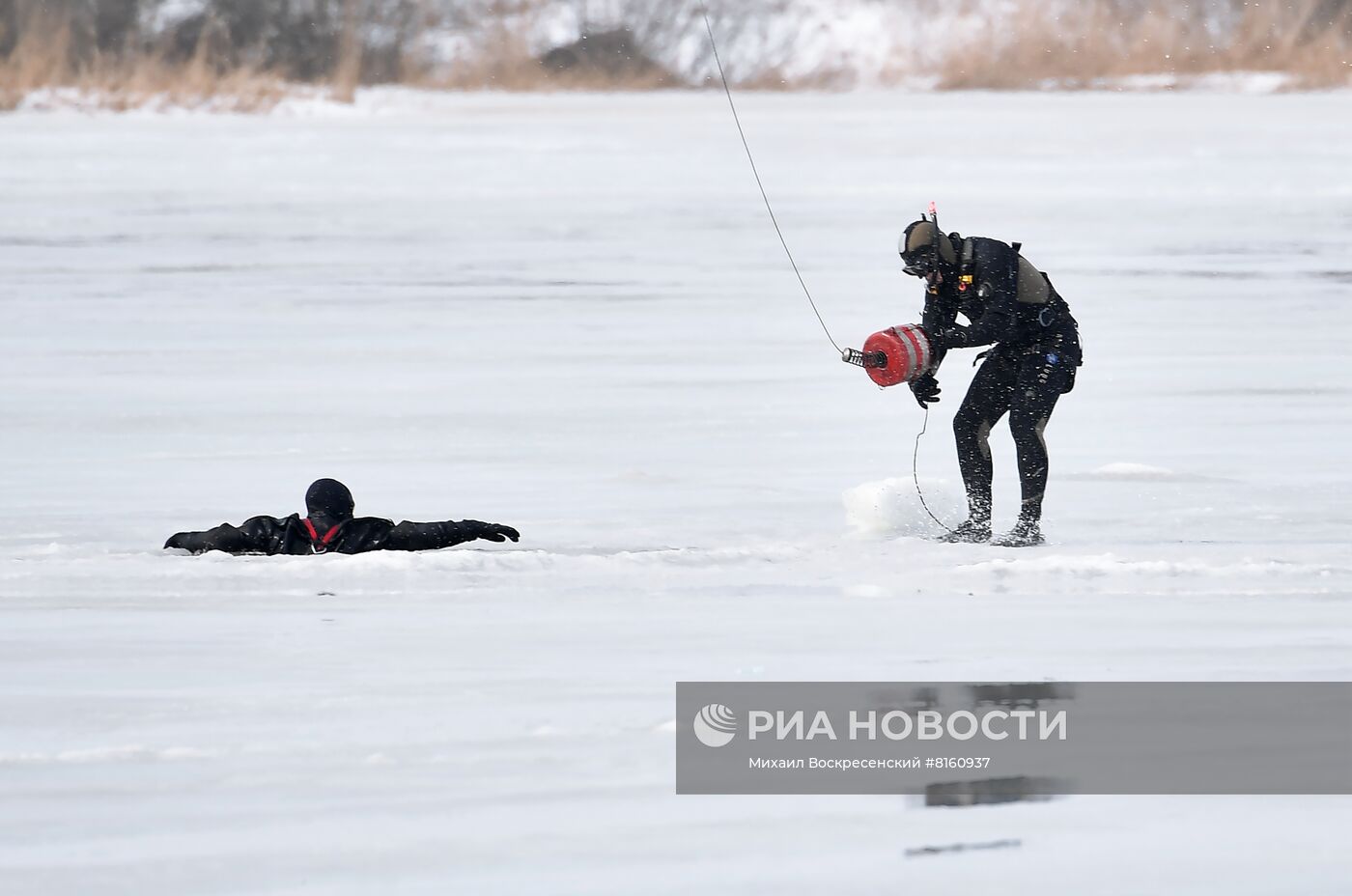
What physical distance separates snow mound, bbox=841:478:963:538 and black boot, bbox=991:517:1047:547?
0.89 ft

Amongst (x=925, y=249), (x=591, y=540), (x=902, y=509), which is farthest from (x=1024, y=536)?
(x=591, y=540)

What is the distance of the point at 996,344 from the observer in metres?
6.30

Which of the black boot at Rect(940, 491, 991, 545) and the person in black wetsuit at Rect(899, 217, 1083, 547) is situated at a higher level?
the person in black wetsuit at Rect(899, 217, 1083, 547)

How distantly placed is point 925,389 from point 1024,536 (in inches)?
21.2

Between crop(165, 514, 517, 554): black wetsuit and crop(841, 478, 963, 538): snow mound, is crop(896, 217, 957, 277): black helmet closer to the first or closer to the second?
crop(841, 478, 963, 538): snow mound

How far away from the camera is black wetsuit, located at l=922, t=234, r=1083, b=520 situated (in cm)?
605

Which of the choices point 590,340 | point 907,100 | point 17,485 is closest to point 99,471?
point 17,485

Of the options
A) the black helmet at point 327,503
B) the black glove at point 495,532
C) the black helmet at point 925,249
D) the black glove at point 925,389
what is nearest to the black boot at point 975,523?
the black glove at point 925,389

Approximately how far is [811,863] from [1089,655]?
1.50 metres

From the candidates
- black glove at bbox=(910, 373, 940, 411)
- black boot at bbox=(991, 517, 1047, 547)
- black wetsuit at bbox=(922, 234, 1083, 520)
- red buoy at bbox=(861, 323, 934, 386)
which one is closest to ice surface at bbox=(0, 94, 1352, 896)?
black boot at bbox=(991, 517, 1047, 547)

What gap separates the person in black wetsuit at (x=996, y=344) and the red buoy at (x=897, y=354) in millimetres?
72

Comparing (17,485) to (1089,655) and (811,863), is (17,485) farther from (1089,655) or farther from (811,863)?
(811,863)

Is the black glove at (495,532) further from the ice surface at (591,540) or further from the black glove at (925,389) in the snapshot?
the black glove at (925,389)

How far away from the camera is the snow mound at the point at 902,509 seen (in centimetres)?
657
